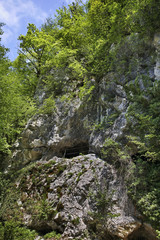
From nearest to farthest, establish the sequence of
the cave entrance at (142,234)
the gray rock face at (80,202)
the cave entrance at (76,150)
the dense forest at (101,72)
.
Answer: the cave entrance at (142,234)
the gray rock face at (80,202)
the dense forest at (101,72)
the cave entrance at (76,150)

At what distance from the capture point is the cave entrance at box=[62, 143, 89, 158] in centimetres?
920

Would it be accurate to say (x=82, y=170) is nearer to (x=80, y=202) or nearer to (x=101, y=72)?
(x=80, y=202)

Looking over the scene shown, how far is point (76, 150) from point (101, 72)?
4.65 meters

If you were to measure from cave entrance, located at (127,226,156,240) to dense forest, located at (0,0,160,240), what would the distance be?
21.1 inches

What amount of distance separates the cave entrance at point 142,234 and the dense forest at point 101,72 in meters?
0.54

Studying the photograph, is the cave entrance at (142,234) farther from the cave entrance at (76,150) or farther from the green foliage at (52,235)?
the cave entrance at (76,150)

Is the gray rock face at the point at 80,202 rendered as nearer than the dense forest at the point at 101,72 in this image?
Yes

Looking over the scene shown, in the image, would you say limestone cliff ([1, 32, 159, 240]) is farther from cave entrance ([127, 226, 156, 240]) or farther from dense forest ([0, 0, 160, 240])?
dense forest ([0, 0, 160, 240])

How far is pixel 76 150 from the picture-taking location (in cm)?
953

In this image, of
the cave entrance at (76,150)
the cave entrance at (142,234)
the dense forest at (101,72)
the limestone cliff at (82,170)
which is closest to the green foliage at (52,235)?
the limestone cliff at (82,170)

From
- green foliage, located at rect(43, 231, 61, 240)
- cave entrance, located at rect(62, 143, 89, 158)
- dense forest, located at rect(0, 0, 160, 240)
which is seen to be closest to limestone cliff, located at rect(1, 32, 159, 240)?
cave entrance, located at rect(62, 143, 89, 158)

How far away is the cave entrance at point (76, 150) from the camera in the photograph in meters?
9.20

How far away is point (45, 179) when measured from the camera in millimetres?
8133

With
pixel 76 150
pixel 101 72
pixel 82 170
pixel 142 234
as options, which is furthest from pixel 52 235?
pixel 101 72
